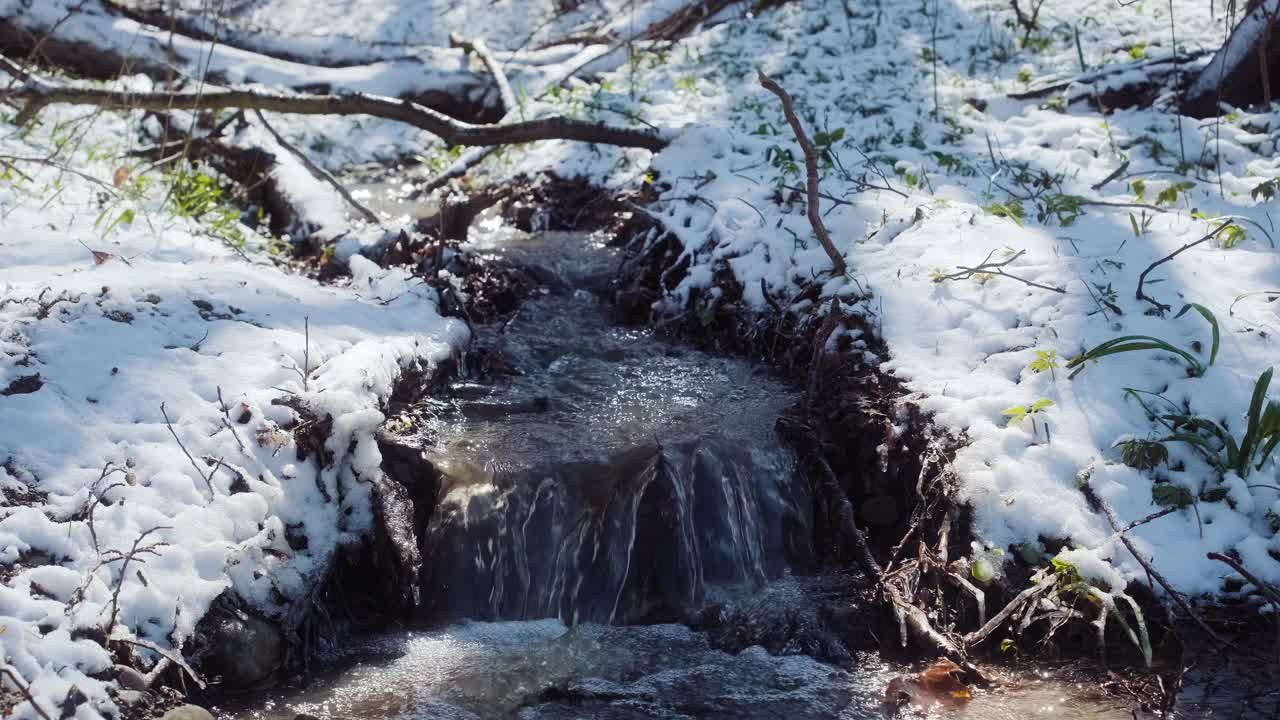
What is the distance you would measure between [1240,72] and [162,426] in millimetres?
6472

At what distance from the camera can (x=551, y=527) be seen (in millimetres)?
3896

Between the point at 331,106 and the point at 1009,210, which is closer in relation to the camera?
the point at 1009,210

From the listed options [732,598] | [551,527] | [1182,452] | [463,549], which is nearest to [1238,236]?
[1182,452]

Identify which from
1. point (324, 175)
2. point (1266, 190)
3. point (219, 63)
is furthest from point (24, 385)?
point (219, 63)

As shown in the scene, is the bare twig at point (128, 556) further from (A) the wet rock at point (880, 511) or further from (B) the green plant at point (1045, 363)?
(B) the green plant at point (1045, 363)

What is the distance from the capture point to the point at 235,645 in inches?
122

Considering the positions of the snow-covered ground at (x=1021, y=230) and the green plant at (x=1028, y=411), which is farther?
the green plant at (x=1028, y=411)

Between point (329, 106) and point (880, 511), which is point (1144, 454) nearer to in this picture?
point (880, 511)

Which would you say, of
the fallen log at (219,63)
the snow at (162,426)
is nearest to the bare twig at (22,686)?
the snow at (162,426)

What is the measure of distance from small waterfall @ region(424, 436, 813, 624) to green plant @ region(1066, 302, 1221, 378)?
1197 mm

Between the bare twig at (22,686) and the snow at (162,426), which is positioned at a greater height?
the snow at (162,426)

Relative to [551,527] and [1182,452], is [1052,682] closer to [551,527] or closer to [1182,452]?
[1182,452]

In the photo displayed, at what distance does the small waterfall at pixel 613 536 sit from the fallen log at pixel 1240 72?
166 inches

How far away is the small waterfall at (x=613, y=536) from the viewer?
3.75 m
